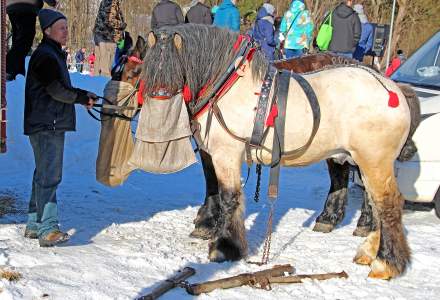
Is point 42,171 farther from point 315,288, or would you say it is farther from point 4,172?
point 4,172

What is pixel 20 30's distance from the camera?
4.84 metres

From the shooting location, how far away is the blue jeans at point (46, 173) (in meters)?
4.39

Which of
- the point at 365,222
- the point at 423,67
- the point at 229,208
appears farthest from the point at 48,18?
the point at 423,67

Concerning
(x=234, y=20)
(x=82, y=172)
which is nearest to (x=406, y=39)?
(x=234, y=20)

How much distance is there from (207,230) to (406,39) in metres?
32.8

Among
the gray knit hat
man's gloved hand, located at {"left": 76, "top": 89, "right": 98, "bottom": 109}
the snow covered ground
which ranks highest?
the gray knit hat

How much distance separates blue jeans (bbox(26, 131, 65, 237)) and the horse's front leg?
4.05 feet

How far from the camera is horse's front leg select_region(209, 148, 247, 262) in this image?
4316 mm

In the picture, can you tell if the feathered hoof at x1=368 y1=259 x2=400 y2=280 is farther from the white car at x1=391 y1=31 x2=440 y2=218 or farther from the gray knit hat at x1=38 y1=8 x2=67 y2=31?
the gray knit hat at x1=38 y1=8 x2=67 y2=31

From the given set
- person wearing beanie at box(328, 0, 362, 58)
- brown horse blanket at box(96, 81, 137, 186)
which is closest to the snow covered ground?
brown horse blanket at box(96, 81, 137, 186)

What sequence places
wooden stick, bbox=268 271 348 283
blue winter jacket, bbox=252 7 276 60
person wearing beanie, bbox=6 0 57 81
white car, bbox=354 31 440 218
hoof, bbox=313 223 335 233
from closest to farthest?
wooden stick, bbox=268 271 348 283 → person wearing beanie, bbox=6 0 57 81 → hoof, bbox=313 223 335 233 → white car, bbox=354 31 440 218 → blue winter jacket, bbox=252 7 276 60

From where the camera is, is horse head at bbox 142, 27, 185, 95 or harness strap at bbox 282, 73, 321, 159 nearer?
horse head at bbox 142, 27, 185, 95

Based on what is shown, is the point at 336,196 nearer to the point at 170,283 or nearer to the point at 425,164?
the point at 425,164

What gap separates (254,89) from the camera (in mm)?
4285
